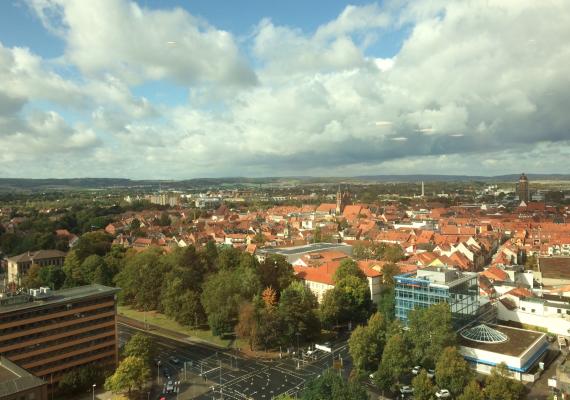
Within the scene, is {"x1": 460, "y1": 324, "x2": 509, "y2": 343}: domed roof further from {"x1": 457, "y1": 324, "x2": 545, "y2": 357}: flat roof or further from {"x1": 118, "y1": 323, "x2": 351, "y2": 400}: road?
{"x1": 118, "y1": 323, "x2": 351, "y2": 400}: road

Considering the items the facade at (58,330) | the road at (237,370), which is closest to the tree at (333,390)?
A: the road at (237,370)

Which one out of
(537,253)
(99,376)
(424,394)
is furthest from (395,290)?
(537,253)

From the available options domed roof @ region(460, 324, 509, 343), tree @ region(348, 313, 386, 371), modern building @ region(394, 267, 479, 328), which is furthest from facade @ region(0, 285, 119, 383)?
domed roof @ region(460, 324, 509, 343)

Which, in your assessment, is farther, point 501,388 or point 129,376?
point 129,376

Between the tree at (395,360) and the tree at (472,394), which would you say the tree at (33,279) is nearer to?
the tree at (395,360)

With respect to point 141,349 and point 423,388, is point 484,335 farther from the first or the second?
point 141,349

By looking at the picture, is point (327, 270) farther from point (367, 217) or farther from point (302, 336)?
point (367, 217)

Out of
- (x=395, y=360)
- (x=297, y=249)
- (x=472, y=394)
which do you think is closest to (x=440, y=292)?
(x=395, y=360)
